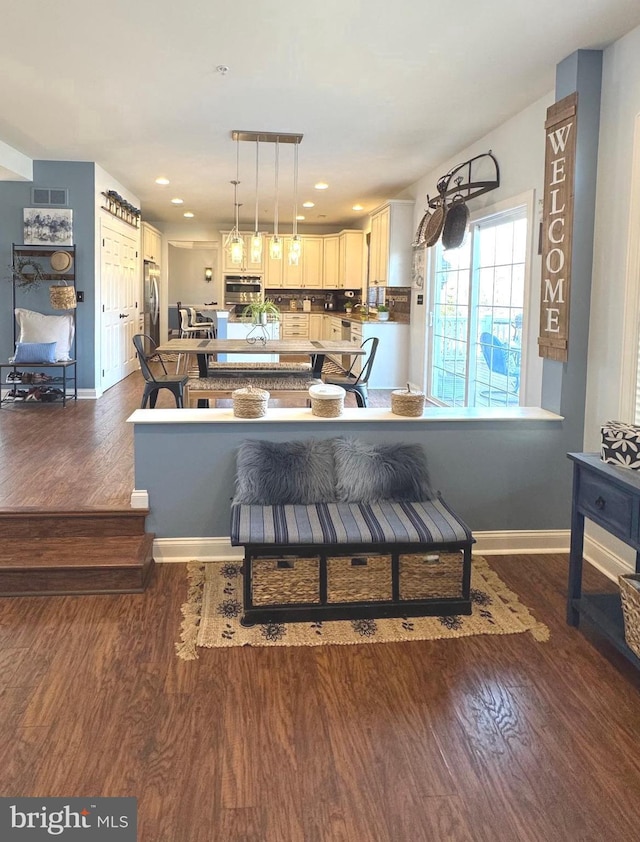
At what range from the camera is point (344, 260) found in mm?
11547

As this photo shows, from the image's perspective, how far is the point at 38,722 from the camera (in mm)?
2297

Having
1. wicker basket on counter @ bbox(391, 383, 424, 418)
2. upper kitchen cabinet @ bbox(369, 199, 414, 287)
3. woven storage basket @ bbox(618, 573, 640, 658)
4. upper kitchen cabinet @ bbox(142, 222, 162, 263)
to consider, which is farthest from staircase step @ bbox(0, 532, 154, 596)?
upper kitchen cabinet @ bbox(142, 222, 162, 263)

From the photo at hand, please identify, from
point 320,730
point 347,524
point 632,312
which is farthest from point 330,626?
point 632,312

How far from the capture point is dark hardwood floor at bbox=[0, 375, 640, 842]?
6.26 ft

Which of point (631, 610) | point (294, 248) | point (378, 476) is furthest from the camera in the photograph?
point (294, 248)

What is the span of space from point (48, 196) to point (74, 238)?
485 millimetres

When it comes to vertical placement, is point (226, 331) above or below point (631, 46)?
below

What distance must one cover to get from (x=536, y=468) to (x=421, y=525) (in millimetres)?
1083

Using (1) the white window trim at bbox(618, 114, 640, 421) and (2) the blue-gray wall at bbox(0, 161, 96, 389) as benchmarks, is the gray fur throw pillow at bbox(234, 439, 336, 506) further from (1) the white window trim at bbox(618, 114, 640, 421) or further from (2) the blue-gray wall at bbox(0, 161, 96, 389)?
(2) the blue-gray wall at bbox(0, 161, 96, 389)

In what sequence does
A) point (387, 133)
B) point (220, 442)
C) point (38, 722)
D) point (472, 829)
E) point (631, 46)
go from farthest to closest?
point (387, 133), point (220, 442), point (631, 46), point (38, 722), point (472, 829)

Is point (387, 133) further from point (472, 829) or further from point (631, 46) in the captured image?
A: point (472, 829)

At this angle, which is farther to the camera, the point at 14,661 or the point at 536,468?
the point at 536,468

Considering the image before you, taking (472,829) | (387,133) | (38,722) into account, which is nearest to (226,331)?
(387,133)

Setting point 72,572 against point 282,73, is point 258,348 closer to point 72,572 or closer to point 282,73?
point 282,73
